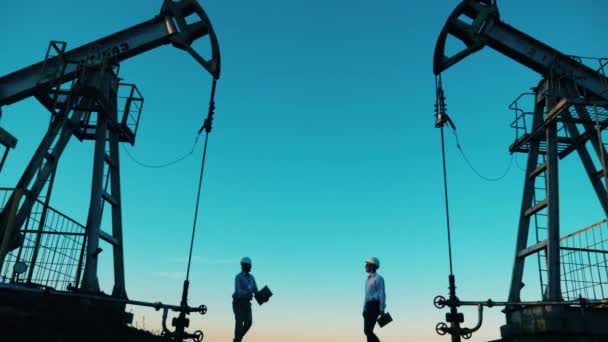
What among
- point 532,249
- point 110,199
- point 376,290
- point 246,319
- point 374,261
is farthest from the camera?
point 110,199

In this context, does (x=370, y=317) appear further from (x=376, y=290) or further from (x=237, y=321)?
(x=237, y=321)

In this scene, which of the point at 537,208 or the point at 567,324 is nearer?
the point at 567,324

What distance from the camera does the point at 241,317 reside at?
31.5 feet

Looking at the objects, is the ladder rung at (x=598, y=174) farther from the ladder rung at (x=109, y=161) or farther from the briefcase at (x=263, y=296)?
the ladder rung at (x=109, y=161)

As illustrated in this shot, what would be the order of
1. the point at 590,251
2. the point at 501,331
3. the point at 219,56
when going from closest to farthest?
1. the point at 501,331
2. the point at 590,251
3. the point at 219,56

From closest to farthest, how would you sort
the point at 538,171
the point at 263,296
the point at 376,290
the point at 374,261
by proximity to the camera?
the point at 376,290 < the point at 374,261 < the point at 263,296 < the point at 538,171

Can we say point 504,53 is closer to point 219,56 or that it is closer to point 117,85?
point 219,56

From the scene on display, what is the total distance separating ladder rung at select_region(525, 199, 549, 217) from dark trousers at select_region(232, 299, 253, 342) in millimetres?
8142

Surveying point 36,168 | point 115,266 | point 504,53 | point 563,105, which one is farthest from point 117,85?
point 563,105

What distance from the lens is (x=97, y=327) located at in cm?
876

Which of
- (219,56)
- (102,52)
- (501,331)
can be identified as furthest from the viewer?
(219,56)

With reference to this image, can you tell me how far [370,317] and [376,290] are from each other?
1.51ft

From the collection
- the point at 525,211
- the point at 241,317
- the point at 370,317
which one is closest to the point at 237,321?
the point at 241,317

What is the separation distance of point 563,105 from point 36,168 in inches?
516
